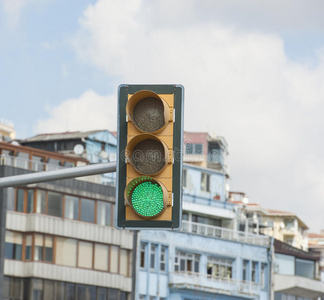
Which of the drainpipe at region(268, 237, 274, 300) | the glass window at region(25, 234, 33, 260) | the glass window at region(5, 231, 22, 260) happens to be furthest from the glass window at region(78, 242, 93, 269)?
the drainpipe at region(268, 237, 274, 300)

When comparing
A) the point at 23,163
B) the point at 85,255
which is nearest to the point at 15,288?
the point at 85,255

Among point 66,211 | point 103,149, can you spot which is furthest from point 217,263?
point 66,211

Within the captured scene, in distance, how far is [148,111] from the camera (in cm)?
770

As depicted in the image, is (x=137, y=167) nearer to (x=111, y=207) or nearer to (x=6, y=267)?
(x=6, y=267)

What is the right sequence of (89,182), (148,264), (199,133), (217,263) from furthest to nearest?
(199,133) < (217,263) < (148,264) < (89,182)

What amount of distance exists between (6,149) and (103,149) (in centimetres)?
1524

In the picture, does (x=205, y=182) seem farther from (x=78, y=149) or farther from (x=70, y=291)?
(x=70, y=291)

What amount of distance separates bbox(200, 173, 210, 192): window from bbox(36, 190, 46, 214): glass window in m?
19.8

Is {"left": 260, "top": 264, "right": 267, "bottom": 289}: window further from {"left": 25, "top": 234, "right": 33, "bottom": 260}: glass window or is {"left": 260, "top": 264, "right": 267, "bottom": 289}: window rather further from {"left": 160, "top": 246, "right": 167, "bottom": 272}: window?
{"left": 25, "top": 234, "right": 33, "bottom": 260}: glass window

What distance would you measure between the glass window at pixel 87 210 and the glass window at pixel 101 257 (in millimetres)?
1747

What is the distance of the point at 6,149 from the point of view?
196ft

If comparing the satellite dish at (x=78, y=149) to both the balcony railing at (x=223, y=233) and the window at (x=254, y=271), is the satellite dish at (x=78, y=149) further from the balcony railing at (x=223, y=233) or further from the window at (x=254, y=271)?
the window at (x=254, y=271)

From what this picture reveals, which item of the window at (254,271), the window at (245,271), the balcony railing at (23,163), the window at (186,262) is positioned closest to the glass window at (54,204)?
the balcony railing at (23,163)

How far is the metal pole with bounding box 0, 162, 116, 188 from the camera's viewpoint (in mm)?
7945
